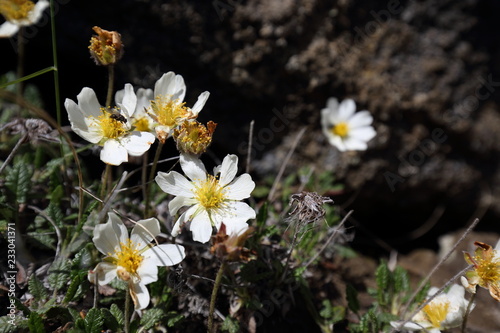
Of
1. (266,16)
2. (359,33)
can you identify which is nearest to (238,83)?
(266,16)

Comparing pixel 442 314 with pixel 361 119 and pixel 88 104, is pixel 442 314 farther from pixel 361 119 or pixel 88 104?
pixel 88 104

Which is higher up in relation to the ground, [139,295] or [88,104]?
[88,104]

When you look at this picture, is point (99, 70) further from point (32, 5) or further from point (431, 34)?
point (431, 34)

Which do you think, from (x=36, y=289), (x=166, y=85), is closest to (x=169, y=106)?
(x=166, y=85)

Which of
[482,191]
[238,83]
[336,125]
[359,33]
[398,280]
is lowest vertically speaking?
[482,191]

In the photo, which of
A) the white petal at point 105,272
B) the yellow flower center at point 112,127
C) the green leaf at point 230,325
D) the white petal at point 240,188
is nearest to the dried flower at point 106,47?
the yellow flower center at point 112,127

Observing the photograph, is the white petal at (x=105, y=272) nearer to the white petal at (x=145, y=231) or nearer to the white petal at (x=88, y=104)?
the white petal at (x=145, y=231)
